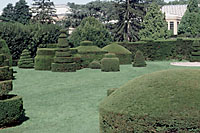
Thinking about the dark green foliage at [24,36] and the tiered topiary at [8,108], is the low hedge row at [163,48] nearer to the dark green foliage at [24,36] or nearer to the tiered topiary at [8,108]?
the dark green foliage at [24,36]

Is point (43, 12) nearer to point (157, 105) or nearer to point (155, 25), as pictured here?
point (155, 25)

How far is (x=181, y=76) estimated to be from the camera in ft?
25.5

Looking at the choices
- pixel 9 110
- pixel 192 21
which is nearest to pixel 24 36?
pixel 9 110

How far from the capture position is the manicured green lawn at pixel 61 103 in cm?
1202

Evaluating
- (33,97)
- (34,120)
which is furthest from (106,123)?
(33,97)

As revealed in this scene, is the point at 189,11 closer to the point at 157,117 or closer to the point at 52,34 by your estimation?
the point at 52,34

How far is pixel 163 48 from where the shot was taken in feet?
150

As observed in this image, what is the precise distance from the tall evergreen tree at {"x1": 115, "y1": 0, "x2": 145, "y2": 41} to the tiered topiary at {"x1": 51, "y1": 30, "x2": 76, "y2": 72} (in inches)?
1159

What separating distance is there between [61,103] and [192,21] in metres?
51.6

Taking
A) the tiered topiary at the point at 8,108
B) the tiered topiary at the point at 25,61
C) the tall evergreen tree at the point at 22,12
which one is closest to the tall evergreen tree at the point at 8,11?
the tall evergreen tree at the point at 22,12

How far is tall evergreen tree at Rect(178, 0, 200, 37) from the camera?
205ft

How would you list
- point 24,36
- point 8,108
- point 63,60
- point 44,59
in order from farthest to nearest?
1. point 24,36
2. point 44,59
3. point 63,60
4. point 8,108

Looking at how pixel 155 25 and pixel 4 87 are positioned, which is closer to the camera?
pixel 4 87

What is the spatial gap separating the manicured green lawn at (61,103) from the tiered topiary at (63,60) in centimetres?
534
